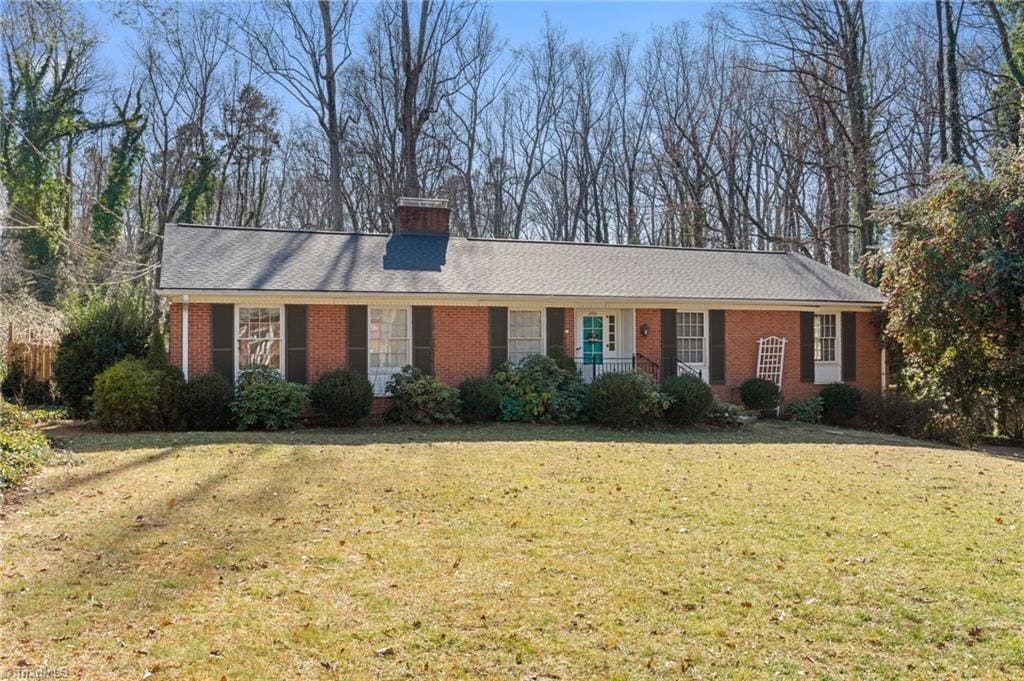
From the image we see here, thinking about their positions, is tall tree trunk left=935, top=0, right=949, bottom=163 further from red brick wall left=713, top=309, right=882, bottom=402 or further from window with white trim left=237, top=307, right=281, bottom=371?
window with white trim left=237, top=307, right=281, bottom=371

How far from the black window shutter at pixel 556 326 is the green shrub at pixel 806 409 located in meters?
5.98

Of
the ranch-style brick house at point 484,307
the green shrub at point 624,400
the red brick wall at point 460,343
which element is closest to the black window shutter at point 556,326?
the ranch-style brick house at point 484,307

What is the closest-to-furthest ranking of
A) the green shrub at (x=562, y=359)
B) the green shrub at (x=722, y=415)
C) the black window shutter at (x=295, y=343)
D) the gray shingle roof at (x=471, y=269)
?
the black window shutter at (x=295, y=343)
the gray shingle roof at (x=471, y=269)
the green shrub at (x=722, y=415)
the green shrub at (x=562, y=359)

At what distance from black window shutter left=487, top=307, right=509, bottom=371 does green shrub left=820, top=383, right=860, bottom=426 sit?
8.07 metres

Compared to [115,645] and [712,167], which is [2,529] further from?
[712,167]

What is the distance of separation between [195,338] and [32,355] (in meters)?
6.83

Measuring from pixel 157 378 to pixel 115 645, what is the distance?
378 inches

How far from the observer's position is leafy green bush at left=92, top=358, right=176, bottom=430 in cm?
1243

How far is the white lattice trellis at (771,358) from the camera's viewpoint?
17594mm

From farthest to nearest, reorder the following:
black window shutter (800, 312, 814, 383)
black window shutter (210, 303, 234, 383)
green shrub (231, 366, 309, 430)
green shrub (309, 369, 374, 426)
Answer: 1. black window shutter (800, 312, 814, 383)
2. black window shutter (210, 303, 234, 383)
3. green shrub (309, 369, 374, 426)
4. green shrub (231, 366, 309, 430)

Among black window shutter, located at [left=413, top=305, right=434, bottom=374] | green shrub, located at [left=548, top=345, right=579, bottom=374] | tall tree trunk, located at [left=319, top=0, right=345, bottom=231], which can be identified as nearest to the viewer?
black window shutter, located at [left=413, top=305, right=434, bottom=374]

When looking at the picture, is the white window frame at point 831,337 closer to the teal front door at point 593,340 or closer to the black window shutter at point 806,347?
the black window shutter at point 806,347

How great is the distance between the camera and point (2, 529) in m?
6.11

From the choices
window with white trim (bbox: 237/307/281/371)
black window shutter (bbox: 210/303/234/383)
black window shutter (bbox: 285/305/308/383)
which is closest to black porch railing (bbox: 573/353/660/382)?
black window shutter (bbox: 285/305/308/383)
